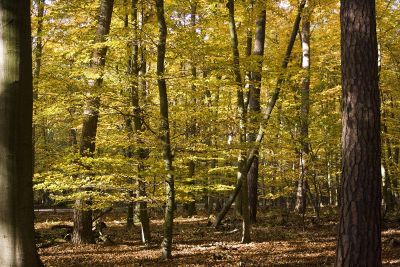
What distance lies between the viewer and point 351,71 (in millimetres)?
5723

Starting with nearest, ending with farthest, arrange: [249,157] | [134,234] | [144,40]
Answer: [144,40], [249,157], [134,234]

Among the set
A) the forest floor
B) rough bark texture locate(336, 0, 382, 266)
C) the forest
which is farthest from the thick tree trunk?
the forest floor

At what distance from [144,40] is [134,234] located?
8.40 meters

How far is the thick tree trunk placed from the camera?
3650mm

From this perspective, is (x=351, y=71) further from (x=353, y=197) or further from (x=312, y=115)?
(x=312, y=115)

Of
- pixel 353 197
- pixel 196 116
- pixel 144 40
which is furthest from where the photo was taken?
pixel 196 116

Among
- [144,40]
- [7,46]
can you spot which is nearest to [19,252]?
[7,46]

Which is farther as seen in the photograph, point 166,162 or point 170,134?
point 170,134

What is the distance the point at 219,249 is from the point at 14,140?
8336mm

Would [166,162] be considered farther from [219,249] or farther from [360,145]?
[360,145]

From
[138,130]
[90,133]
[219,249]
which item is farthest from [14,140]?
[90,133]

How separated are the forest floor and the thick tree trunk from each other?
584 cm

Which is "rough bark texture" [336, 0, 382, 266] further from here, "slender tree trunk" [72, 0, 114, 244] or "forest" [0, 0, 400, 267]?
"slender tree trunk" [72, 0, 114, 244]

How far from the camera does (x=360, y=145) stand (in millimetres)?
5527
